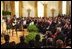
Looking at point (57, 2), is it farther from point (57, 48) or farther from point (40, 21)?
point (57, 48)

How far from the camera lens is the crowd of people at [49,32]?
405cm

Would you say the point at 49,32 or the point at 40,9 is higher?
the point at 40,9

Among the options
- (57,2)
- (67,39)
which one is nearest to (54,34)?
(67,39)

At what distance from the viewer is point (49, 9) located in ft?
13.3

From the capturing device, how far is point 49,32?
4.08 m

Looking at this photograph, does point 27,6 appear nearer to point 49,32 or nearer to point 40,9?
point 40,9

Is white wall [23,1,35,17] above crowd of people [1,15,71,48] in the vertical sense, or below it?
above

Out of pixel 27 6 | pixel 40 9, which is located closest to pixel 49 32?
pixel 40 9

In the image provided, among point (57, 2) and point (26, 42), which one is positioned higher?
point (57, 2)

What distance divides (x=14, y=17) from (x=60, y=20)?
0.64m

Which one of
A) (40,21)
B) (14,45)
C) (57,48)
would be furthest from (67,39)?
(14,45)

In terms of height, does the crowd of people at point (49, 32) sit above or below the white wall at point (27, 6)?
below

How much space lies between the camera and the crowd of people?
13.3 feet

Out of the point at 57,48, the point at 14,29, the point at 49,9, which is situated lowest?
the point at 57,48
